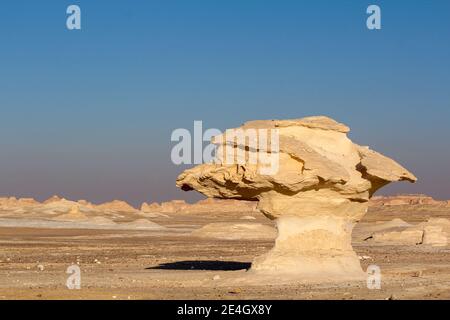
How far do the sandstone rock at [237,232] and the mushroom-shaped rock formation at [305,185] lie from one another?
128ft

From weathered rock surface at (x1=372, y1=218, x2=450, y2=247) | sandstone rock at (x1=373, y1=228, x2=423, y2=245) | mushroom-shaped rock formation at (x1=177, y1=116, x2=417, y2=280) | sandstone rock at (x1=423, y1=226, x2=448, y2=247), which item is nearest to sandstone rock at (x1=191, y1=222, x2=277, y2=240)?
sandstone rock at (x1=373, y1=228, x2=423, y2=245)

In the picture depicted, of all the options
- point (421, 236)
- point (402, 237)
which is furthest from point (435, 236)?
point (402, 237)

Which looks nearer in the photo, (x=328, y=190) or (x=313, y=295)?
(x=313, y=295)

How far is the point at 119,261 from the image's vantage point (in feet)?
103

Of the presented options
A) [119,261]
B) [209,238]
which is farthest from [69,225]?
[119,261]

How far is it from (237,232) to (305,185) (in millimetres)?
41911

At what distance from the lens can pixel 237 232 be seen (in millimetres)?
→ 61938

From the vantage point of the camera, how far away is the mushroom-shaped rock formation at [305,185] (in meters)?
20.4

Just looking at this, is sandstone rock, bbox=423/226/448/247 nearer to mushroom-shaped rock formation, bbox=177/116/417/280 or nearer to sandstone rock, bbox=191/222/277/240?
sandstone rock, bbox=191/222/277/240

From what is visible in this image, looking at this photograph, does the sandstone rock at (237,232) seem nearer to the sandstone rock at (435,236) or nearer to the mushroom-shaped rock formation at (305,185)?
the sandstone rock at (435,236)

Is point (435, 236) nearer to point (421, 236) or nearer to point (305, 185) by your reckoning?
point (421, 236)

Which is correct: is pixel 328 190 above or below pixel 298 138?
below
